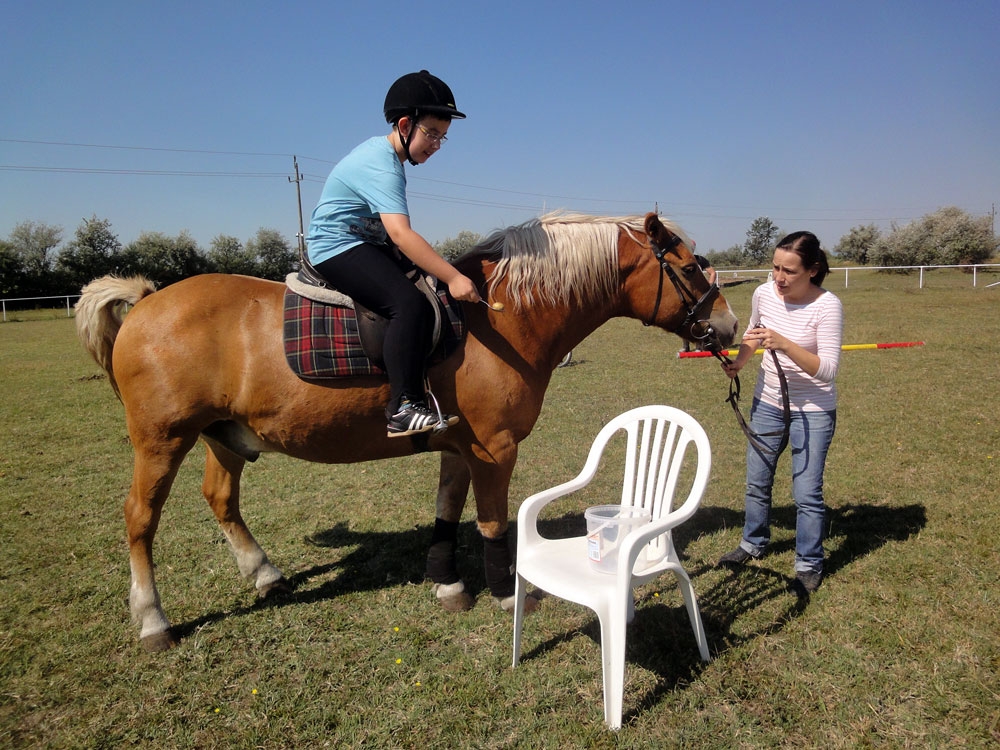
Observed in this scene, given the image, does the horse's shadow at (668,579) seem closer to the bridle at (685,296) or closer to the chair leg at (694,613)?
the chair leg at (694,613)

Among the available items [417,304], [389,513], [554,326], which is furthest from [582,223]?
[389,513]

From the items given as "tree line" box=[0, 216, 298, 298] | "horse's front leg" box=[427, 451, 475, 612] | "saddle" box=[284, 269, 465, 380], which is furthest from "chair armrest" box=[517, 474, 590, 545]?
"tree line" box=[0, 216, 298, 298]

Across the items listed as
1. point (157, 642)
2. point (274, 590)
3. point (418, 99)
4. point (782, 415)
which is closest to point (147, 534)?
point (157, 642)

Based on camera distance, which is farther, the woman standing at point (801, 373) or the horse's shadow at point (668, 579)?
A: the woman standing at point (801, 373)

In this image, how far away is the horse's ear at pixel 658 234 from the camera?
3375mm

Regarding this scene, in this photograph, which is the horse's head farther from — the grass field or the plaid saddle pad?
the grass field

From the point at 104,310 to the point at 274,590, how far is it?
2.08 meters

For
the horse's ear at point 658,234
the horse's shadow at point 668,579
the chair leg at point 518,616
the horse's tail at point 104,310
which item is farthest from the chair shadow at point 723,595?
the horse's tail at point 104,310

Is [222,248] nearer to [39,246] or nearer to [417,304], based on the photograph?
[39,246]

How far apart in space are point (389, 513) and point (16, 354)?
55.4 feet

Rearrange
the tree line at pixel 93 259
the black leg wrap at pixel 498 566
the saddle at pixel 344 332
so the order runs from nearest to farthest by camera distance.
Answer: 1. the saddle at pixel 344 332
2. the black leg wrap at pixel 498 566
3. the tree line at pixel 93 259

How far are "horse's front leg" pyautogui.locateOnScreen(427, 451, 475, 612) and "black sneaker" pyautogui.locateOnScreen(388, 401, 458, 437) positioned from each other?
771mm

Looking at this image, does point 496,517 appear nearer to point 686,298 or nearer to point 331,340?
point 331,340

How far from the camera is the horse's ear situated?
133 inches
